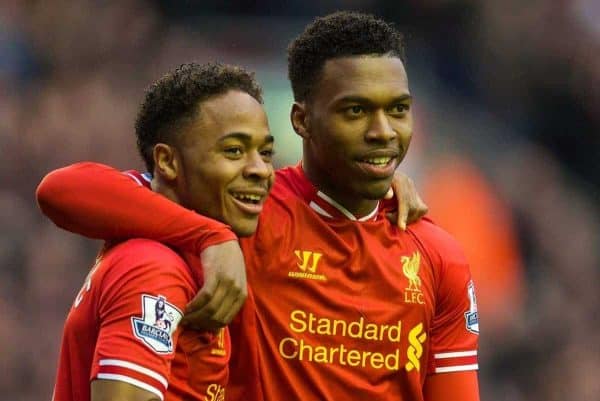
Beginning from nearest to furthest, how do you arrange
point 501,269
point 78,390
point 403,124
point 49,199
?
point 78,390 < point 49,199 < point 403,124 < point 501,269

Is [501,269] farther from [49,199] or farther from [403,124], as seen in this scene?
[49,199]

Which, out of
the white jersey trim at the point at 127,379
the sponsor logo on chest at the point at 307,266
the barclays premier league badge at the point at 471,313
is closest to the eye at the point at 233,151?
the sponsor logo on chest at the point at 307,266

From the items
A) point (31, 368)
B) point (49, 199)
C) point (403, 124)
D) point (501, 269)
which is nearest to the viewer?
point (49, 199)

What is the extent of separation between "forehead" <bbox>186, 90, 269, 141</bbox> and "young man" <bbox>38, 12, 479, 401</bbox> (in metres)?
0.50

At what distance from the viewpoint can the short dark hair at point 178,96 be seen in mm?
3180

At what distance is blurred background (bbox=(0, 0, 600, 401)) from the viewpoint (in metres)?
6.71

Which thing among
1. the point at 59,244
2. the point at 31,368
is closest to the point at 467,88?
the point at 59,244

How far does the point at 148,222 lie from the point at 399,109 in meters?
1.02

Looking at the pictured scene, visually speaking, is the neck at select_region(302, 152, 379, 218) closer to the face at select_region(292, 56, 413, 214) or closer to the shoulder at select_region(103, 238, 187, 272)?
the face at select_region(292, 56, 413, 214)

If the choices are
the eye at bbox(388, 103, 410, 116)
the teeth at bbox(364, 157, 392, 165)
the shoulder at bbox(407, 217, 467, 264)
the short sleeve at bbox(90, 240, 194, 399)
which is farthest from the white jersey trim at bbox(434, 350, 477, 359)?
the short sleeve at bbox(90, 240, 194, 399)

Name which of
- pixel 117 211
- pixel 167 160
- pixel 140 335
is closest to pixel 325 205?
pixel 167 160

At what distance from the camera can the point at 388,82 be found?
3.66 meters

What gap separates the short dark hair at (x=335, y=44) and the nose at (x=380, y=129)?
238 mm

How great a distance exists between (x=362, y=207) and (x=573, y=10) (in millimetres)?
4290
